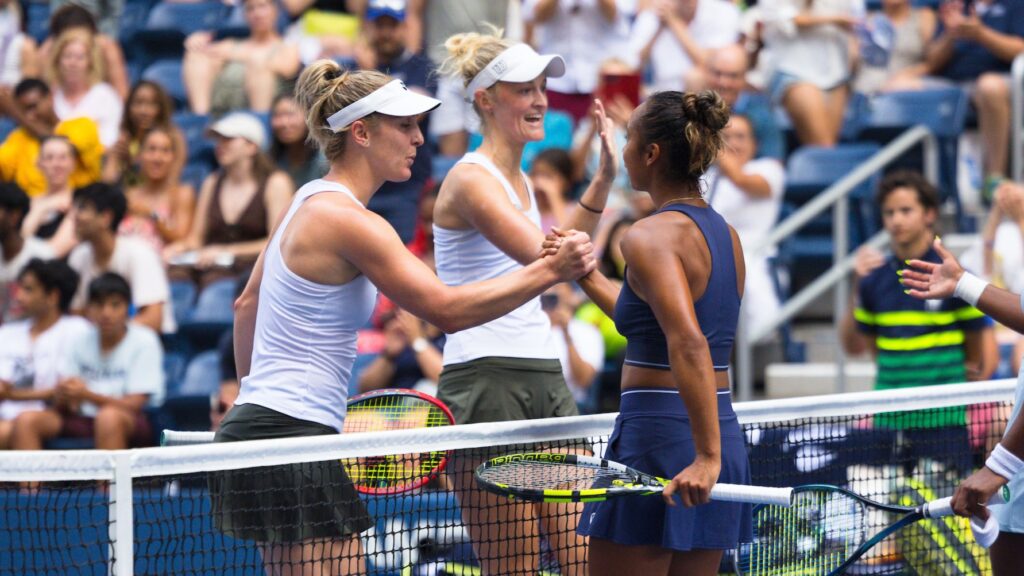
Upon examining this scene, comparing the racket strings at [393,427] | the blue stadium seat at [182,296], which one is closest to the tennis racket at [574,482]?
the racket strings at [393,427]

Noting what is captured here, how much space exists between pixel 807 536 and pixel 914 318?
8.39ft

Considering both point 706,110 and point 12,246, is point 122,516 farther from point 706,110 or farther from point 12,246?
point 12,246

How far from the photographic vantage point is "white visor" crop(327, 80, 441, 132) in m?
3.48

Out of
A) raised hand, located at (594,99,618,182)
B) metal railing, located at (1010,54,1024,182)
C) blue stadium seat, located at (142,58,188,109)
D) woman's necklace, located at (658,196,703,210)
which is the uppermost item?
blue stadium seat, located at (142,58,188,109)

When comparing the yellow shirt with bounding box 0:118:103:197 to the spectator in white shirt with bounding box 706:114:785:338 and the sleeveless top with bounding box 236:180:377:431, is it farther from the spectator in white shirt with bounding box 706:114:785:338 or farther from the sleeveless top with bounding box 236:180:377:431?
the sleeveless top with bounding box 236:180:377:431

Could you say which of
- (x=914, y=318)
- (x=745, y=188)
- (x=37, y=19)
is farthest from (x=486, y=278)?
(x=37, y=19)

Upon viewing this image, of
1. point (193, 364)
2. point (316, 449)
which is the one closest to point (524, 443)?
point (316, 449)

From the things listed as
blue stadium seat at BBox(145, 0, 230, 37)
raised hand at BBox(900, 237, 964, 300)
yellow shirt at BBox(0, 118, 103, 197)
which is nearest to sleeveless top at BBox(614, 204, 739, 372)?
raised hand at BBox(900, 237, 964, 300)

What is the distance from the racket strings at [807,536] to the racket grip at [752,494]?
0.46m

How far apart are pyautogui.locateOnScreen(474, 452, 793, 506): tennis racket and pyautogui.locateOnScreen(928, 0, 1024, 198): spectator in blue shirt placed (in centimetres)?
499

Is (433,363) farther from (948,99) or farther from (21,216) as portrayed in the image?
(948,99)

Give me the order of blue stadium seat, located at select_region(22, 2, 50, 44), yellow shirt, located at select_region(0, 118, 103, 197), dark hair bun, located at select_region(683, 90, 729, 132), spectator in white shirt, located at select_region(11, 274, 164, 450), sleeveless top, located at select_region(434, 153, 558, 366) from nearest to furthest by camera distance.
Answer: dark hair bun, located at select_region(683, 90, 729, 132) < sleeveless top, located at select_region(434, 153, 558, 366) < spectator in white shirt, located at select_region(11, 274, 164, 450) < yellow shirt, located at select_region(0, 118, 103, 197) < blue stadium seat, located at select_region(22, 2, 50, 44)

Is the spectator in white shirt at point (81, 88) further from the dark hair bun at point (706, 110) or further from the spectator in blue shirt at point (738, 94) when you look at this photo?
the dark hair bun at point (706, 110)

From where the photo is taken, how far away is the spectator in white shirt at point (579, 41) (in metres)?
8.50
